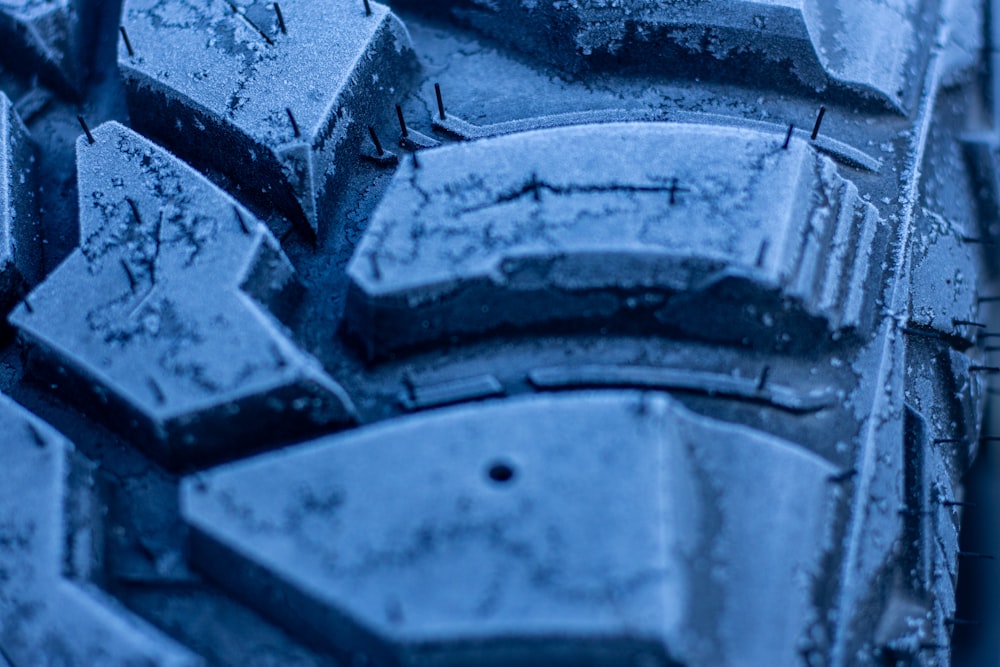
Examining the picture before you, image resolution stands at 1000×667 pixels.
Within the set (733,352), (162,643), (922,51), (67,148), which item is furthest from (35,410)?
(922,51)

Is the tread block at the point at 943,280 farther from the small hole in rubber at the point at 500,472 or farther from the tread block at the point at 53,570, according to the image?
the tread block at the point at 53,570

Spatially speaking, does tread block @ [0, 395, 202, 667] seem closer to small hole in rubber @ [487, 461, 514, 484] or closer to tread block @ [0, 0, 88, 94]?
small hole in rubber @ [487, 461, 514, 484]

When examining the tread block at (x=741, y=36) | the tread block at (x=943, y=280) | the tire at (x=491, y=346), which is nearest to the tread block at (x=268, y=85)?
the tire at (x=491, y=346)

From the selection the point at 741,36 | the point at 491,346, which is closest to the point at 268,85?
the point at 491,346

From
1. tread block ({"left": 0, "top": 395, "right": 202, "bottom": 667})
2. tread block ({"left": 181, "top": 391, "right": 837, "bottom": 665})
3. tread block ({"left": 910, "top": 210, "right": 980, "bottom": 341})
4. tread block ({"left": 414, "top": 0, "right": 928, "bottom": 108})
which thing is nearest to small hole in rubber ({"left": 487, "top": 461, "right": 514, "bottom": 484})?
tread block ({"left": 181, "top": 391, "right": 837, "bottom": 665})

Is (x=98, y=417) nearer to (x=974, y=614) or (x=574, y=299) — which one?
(x=574, y=299)

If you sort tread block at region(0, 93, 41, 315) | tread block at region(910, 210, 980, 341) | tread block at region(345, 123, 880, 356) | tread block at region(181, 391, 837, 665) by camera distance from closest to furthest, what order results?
tread block at region(181, 391, 837, 665) < tread block at region(345, 123, 880, 356) < tread block at region(0, 93, 41, 315) < tread block at region(910, 210, 980, 341)

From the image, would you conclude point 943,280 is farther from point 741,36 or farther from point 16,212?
point 16,212
